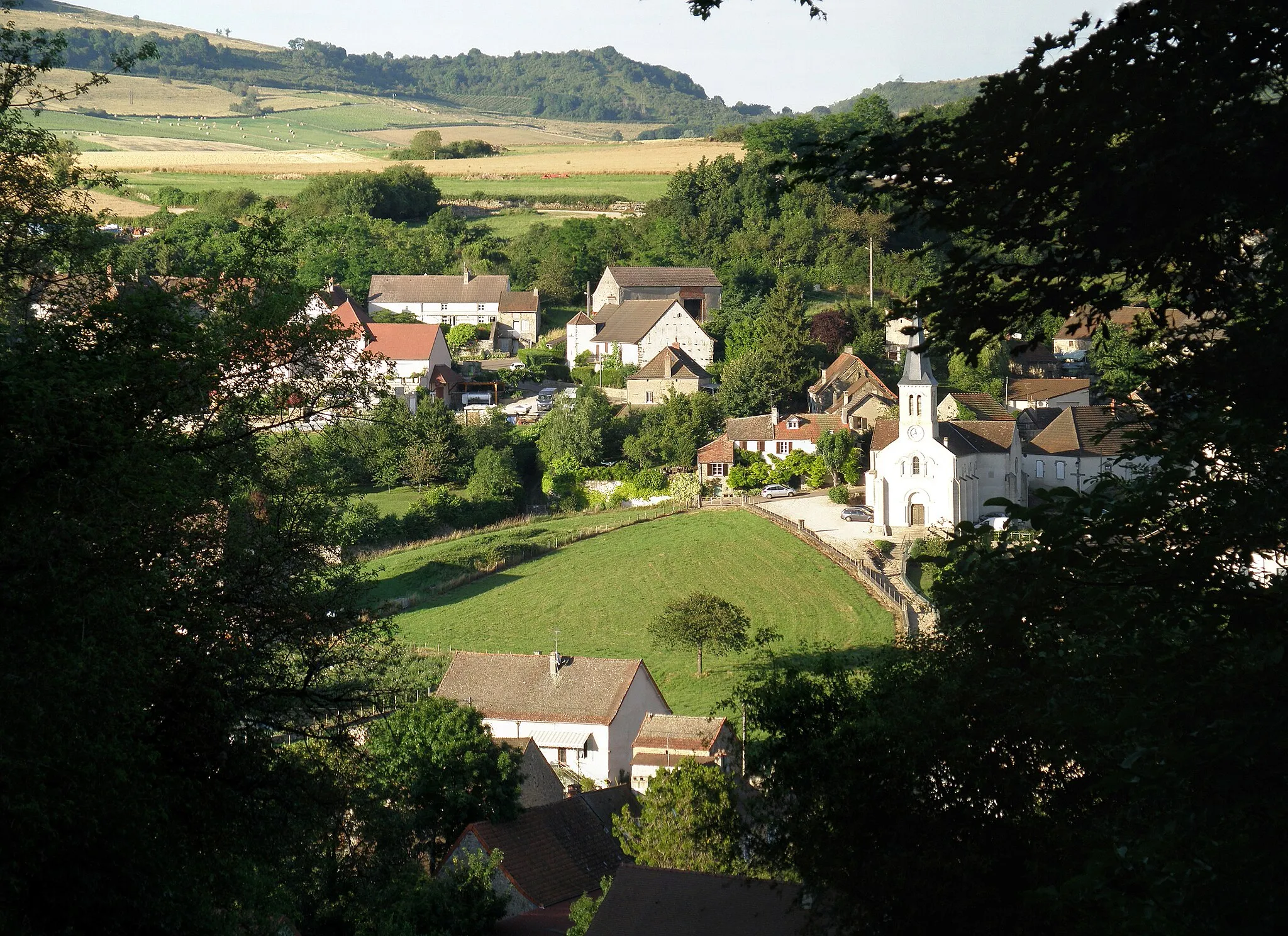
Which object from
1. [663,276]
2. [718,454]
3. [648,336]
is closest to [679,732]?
[718,454]

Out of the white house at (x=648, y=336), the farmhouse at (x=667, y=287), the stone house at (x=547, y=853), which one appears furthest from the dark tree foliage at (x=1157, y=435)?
the farmhouse at (x=667, y=287)

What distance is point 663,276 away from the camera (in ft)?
235

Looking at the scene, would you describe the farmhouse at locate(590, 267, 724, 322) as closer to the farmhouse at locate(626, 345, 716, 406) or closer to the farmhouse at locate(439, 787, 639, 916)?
the farmhouse at locate(626, 345, 716, 406)

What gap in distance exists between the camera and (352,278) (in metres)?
74.9

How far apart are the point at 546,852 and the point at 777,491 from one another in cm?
2988

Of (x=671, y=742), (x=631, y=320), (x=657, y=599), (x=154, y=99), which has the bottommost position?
(x=657, y=599)

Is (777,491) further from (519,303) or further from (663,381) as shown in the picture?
(519,303)

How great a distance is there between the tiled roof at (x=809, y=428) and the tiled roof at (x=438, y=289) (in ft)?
80.4

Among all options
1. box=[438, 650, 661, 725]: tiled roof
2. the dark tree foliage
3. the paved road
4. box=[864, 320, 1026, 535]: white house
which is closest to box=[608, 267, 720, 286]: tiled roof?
the paved road

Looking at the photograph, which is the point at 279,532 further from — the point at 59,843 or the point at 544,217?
the point at 544,217

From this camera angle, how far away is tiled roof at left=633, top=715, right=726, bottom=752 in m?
27.6

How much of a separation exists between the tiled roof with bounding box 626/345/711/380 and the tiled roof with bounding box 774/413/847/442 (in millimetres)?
8311

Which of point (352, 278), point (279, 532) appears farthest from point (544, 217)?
point (279, 532)

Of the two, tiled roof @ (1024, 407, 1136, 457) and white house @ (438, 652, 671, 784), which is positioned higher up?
tiled roof @ (1024, 407, 1136, 457)
